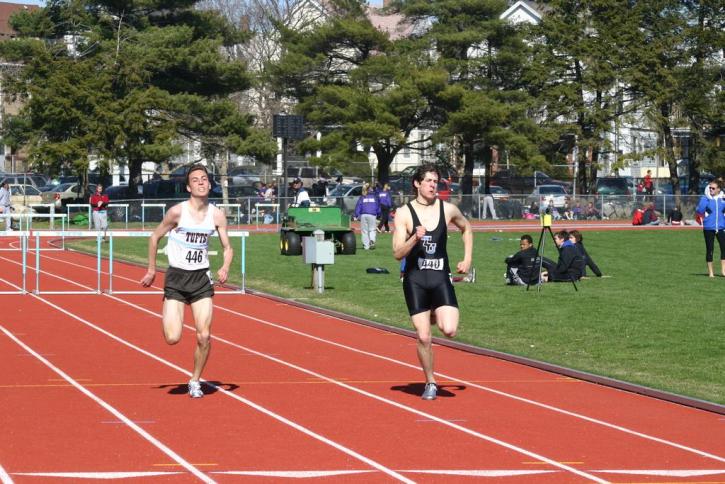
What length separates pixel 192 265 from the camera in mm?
10758

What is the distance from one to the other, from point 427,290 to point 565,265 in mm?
12522

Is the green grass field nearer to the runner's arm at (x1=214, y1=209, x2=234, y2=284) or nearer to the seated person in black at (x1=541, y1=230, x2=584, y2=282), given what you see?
the seated person in black at (x1=541, y1=230, x2=584, y2=282)

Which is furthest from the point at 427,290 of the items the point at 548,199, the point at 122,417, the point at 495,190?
the point at 495,190

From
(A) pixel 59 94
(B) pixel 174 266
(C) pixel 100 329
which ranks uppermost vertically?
(A) pixel 59 94

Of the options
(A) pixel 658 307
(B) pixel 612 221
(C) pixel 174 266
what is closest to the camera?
(C) pixel 174 266

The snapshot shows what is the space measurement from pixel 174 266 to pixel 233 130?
1834 inches

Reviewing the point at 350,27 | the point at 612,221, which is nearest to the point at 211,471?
the point at 612,221

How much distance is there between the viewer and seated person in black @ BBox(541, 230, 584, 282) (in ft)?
75.0

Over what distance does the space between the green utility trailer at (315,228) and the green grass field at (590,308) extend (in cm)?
67

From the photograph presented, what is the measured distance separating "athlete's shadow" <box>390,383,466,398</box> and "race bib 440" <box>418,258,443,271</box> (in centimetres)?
122

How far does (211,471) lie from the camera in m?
7.89

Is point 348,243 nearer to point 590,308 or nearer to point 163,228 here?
point 590,308

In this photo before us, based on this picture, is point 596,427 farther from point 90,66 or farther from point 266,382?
point 90,66

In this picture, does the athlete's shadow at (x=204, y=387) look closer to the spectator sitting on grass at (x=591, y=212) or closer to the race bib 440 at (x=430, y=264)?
the race bib 440 at (x=430, y=264)
